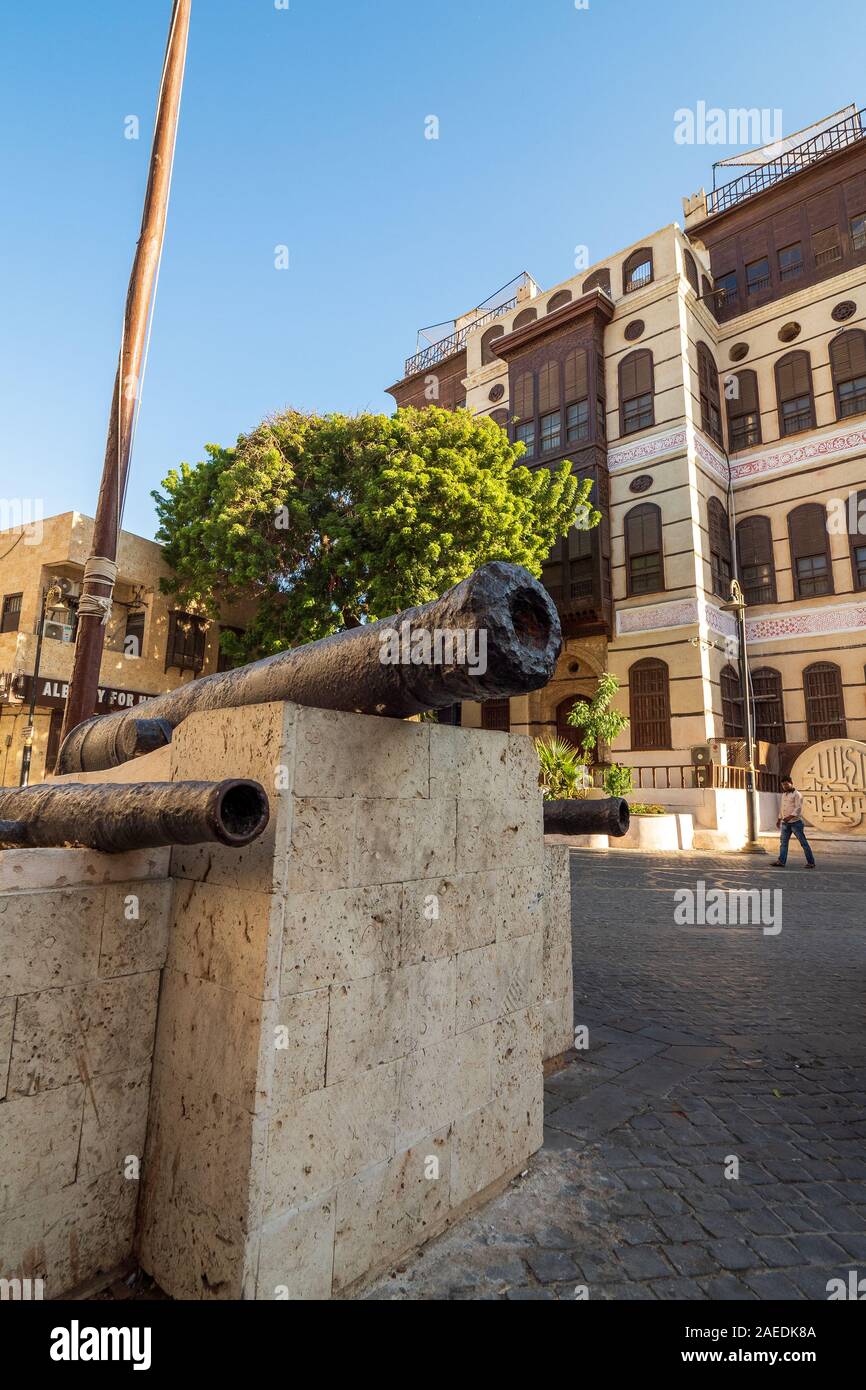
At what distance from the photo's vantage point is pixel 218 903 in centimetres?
229

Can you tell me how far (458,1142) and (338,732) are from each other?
5.94ft

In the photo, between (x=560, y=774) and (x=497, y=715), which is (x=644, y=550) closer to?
(x=497, y=715)

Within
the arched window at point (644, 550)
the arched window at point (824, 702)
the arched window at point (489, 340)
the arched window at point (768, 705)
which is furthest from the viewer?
the arched window at point (489, 340)

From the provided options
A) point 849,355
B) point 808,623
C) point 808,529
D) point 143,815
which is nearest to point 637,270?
point 849,355

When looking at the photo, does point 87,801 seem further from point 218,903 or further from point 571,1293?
point 571,1293

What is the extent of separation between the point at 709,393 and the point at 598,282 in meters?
6.28

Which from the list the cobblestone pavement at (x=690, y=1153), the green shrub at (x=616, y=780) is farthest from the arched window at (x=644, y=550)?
the cobblestone pavement at (x=690, y=1153)

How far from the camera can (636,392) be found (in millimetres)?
22703

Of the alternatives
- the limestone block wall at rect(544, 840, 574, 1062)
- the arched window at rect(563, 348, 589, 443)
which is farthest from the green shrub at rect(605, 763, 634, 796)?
the arched window at rect(563, 348, 589, 443)

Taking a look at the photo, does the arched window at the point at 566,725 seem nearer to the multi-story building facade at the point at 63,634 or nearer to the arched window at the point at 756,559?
the arched window at the point at 756,559

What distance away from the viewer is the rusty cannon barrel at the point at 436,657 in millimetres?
1920

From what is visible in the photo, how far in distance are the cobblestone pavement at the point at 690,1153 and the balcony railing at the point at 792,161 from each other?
2873cm

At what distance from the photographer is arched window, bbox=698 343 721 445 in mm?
22625
